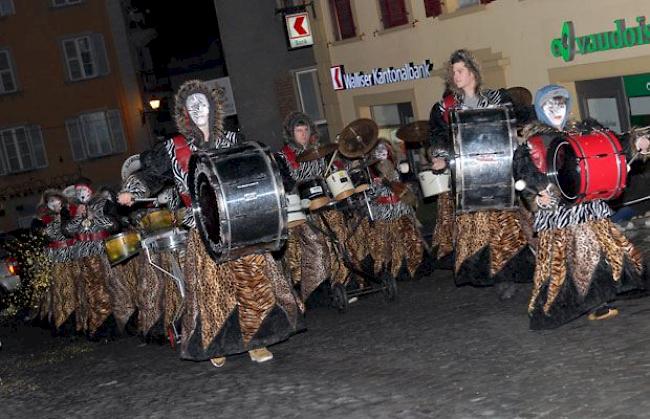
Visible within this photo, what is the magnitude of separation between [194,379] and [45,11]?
30.5 m

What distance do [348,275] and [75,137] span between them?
27894mm

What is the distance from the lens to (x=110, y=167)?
3775cm

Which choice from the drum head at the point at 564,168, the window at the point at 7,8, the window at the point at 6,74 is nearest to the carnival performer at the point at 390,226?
the drum head at the point at 564,168

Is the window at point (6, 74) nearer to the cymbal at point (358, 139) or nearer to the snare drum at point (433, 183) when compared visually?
the cymbal at point (358, 139)

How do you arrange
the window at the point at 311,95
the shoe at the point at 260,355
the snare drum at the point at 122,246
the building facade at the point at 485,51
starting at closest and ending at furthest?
1. the shoe at the point at 260,355
2. the snare drum at the point at 122,246
3. the building facade at the point at 485,51
4. the window at the point at 311,95

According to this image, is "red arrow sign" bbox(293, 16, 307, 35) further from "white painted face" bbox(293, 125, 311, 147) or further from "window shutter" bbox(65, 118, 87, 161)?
"window shutter" bbox(65, 118, 87, 161)

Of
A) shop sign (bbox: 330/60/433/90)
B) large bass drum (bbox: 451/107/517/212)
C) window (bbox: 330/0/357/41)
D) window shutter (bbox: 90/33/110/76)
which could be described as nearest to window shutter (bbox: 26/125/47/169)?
window shutter (bbox: 90/33/110/76)

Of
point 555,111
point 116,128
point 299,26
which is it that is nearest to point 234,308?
point 555,111

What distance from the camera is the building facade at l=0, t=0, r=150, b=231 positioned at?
36906mm

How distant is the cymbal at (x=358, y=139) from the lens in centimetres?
1059

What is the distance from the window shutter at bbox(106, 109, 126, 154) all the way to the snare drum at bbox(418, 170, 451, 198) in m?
27.6

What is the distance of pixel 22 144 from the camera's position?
3719 centimetres

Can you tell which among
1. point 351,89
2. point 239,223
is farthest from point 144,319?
point 351,89

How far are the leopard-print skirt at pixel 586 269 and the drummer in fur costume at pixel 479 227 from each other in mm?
1522
